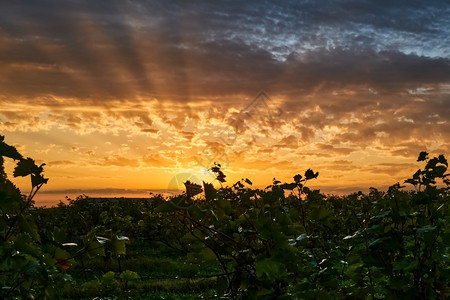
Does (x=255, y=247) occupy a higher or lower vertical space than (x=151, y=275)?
higher

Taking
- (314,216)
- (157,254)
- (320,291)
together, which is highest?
(314,216)

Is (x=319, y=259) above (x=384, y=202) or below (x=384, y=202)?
below

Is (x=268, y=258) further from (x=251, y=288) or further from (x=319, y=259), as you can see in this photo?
(x=319, y=259)

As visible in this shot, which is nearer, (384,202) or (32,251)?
(32,251)

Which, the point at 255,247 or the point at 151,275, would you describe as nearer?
the point at 255,247

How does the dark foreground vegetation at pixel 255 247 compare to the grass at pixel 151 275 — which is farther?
the grass at pixel 151 275

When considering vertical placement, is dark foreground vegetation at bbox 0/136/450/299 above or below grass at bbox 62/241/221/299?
above

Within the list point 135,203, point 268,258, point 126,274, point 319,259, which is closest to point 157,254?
point 135,203

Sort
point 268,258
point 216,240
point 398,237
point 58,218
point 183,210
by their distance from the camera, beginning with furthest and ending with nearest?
point 58,218, point 398,237, point 216,240, point 183,210, point 268,258

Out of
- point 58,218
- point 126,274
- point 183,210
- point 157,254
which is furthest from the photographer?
point 58,218

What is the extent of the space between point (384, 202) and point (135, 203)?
18.3 meters

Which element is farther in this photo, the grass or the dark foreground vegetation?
the grass

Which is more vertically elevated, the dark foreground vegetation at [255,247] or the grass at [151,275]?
the dark foreground vegetation at [255,247]

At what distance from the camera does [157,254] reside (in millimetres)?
16453
